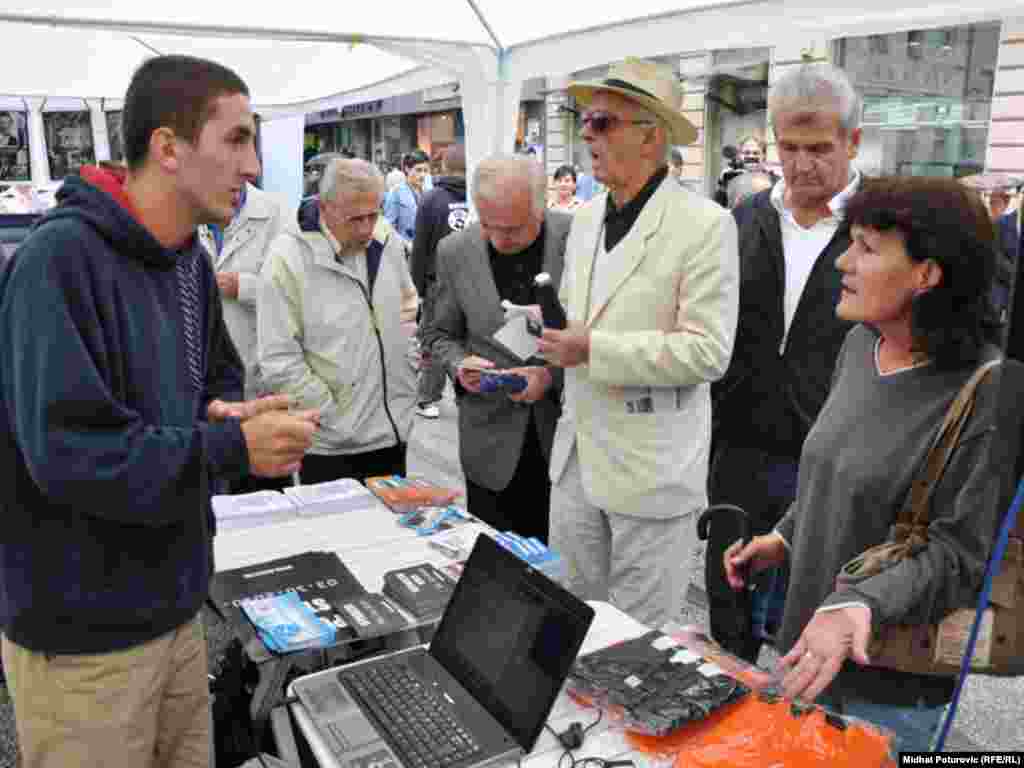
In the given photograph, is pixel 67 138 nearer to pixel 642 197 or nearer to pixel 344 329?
pixel 344 329

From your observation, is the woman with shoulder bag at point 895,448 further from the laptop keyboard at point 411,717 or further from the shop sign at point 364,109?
the shop sign at point 364,109

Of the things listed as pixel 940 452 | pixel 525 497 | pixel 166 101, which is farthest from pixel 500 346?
pixel 940 452

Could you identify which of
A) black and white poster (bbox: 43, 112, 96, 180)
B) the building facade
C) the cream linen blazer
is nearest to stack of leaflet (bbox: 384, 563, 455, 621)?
the cream linen blazer

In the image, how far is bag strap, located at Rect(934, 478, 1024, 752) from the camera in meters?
0.65

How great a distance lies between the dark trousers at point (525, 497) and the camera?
9.10 ft

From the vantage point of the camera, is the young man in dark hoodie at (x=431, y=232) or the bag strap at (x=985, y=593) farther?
the young man in dark hoodie at (x=431, y=232)

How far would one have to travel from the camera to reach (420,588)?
1865 millimetres

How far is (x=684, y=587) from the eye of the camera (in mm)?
2254

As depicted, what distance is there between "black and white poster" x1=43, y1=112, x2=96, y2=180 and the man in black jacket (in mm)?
12185

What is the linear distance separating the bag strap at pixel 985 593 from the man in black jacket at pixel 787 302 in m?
1.32

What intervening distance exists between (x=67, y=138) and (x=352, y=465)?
12501mm

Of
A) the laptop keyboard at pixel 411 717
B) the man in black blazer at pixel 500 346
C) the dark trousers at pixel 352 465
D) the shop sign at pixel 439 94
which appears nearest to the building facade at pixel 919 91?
the man in black blazer at pixel 500 346

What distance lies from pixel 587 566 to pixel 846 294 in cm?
109

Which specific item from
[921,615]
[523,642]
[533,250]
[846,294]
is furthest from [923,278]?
[533,250]
